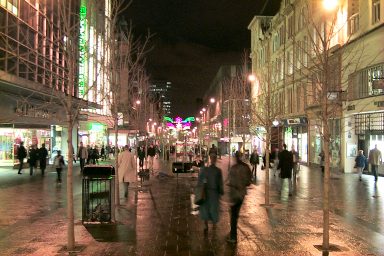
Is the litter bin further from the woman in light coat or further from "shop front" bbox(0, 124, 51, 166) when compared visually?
"shop front" bbox(0, 124, 51, 166)

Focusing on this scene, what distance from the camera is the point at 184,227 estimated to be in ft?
37.6

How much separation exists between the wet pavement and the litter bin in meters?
0.29

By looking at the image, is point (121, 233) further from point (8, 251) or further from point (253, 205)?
point (253, 205)

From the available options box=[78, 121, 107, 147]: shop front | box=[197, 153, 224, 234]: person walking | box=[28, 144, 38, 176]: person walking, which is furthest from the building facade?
box=[78, 121, 107, 147]: shop front

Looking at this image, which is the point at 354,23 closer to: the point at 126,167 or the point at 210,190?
the point at 126,167

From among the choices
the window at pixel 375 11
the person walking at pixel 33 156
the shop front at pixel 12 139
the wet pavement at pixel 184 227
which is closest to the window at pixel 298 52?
the window at pixel 375 11

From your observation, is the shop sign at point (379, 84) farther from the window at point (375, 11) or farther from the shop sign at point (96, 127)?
the shop sign at point (96, 127)

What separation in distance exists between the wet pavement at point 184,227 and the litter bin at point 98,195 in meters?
0.29

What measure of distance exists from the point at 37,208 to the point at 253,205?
265 inches

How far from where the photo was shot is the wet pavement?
9.19 metres

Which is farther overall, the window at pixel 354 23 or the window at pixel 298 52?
the window at pixel 354 23

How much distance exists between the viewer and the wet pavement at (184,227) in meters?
9.19

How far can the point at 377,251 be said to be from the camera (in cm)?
922

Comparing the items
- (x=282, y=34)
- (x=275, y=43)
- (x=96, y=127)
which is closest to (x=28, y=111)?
(x=96, y=127)
